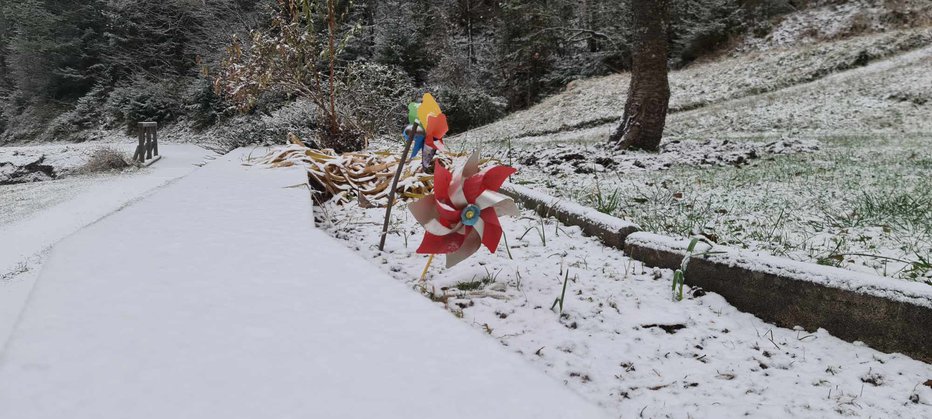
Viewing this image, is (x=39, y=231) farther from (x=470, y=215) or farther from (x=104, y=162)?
(x=104, y=162)

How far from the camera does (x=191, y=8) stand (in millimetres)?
20438

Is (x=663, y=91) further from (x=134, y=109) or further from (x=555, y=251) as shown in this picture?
(x=134, y=109)

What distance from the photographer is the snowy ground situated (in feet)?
7.85

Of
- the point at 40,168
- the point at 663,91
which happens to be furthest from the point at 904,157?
the point at 40,168

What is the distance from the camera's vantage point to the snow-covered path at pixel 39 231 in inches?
82.6

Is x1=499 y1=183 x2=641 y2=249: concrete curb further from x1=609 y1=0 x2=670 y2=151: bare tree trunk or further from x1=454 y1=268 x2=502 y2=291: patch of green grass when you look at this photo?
x1=609 y1=0 x2=670 y2=151: bare tree trunk

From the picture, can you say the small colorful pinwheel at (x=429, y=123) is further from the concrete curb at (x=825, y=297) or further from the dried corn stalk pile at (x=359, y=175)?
the concrete curb at (x=825, y=297)

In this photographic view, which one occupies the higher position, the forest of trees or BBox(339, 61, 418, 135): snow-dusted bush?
the forest of trees

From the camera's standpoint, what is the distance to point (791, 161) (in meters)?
4.77

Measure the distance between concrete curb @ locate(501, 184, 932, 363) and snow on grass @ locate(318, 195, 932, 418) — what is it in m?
0.05

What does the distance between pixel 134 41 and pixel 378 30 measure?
487 inches

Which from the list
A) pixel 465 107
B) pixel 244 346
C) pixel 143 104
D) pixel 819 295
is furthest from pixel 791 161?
pixel 143 104

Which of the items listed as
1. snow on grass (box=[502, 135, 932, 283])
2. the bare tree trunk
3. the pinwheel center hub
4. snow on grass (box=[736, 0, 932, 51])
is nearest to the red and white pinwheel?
Result: the pinwheel center hub

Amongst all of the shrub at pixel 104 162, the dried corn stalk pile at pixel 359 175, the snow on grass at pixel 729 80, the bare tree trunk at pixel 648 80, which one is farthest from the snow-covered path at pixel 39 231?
the snow on grass at pixel 729 80
